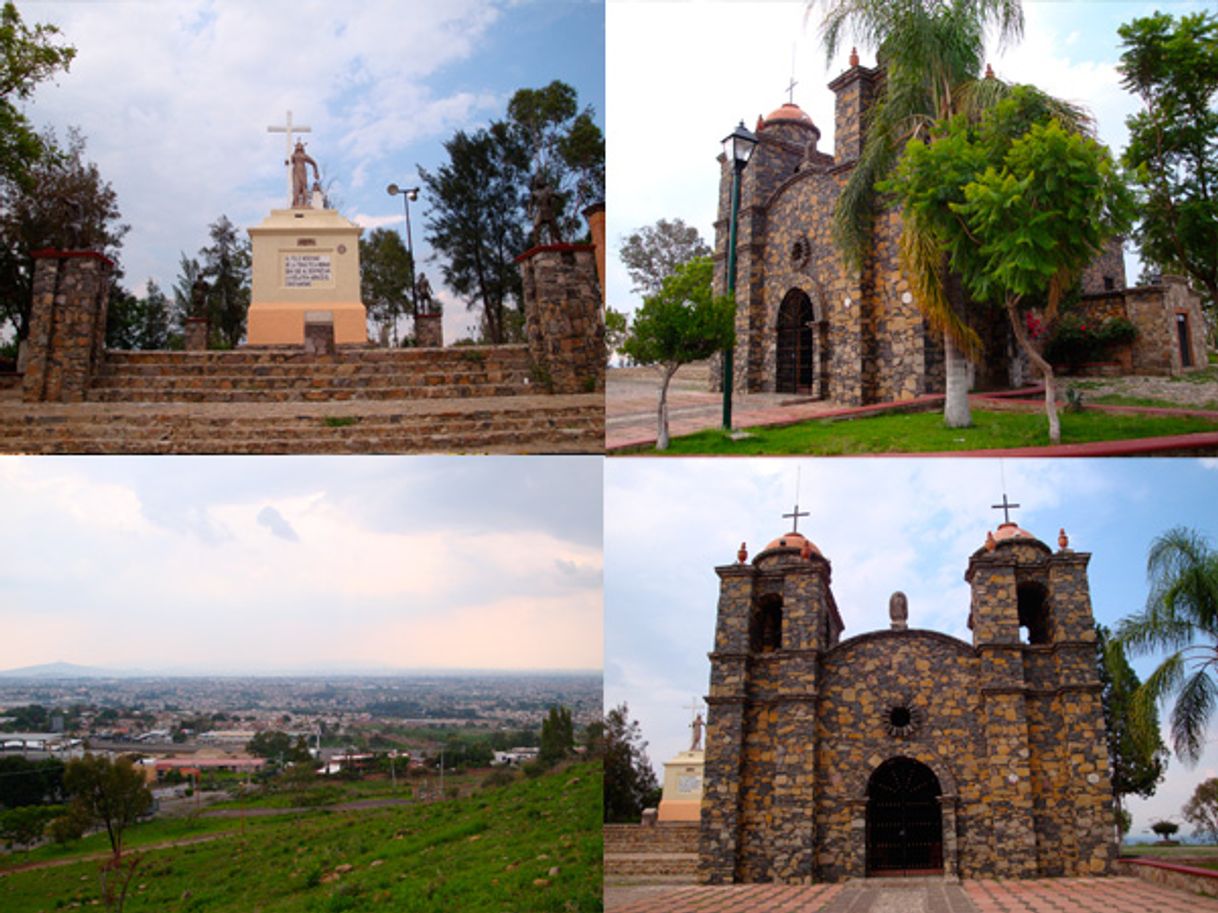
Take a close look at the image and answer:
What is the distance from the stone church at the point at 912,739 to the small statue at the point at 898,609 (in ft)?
3.21

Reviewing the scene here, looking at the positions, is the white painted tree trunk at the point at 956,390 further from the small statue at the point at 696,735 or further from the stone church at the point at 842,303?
the small statue at the point at 696,735

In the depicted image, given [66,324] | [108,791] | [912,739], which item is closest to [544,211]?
[66,324]

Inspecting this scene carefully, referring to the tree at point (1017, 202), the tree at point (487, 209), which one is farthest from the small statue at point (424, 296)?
the tree at point (1017, 202)

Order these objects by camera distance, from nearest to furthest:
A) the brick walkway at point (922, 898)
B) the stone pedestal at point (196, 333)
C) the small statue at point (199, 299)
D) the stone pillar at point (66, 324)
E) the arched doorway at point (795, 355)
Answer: the brick walkway at point (922, 898) → the arched doorway at point (795, 355) → the stone pillar at point (66, 324) → the stone pedestal at point (196, 333) → the small statue at point (199, 299)

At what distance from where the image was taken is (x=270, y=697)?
8.39 m

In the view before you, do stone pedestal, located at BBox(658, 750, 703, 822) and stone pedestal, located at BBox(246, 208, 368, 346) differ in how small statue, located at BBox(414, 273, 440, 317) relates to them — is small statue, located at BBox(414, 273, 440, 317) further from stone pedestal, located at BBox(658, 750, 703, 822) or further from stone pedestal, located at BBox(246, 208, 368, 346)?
stone pedestal, located at BBox(658, 750, 703, 822)

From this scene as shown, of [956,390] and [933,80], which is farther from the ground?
[933,80]

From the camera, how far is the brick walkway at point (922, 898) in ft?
29.2

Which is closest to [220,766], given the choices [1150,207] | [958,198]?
[958,198]

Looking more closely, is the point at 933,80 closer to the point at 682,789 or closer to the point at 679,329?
the point at 679,329

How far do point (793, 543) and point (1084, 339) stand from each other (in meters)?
7.70

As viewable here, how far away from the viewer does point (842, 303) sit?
9.62 m

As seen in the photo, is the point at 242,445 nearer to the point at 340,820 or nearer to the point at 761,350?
the point at 340,820

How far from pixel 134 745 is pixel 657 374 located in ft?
19.0
